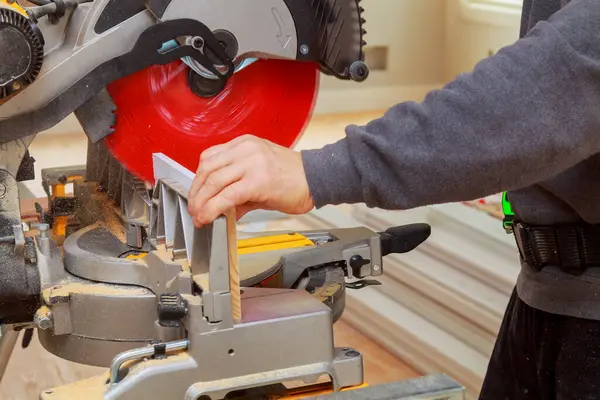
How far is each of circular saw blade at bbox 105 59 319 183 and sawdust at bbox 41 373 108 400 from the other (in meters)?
0.36

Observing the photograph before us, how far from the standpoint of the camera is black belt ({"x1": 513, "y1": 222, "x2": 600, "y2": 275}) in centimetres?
113

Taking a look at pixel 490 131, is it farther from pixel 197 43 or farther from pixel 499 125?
pixel 197 43

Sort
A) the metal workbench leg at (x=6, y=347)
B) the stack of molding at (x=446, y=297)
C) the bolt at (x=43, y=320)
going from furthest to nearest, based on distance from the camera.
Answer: the stack of molding at (x=446, y=297) < the metal workbench leg at (x=6, y=347) < the bolt at (x=43, y=320)

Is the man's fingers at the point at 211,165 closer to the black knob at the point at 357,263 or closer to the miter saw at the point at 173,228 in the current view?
the miter saw at the point at 173,228

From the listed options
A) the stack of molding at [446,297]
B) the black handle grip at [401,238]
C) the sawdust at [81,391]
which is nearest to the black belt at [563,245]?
the black handle grip at [401,238]

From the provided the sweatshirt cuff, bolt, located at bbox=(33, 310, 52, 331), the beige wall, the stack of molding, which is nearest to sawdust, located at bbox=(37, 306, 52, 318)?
bolt, located at bbox=(33, 310, 52, 331)

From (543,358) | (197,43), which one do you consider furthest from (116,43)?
(543,358)

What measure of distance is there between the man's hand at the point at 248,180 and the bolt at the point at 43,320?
0.91 feet

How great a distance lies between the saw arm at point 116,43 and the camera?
1.05 m

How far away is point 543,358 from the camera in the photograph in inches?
48.4

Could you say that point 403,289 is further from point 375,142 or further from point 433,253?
point 375,142

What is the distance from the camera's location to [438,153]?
79 centimetres

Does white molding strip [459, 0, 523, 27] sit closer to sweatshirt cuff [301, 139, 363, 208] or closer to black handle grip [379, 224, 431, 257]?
black handle grip [379, 224, 431, 257]

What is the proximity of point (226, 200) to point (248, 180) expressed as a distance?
0.09 ft
